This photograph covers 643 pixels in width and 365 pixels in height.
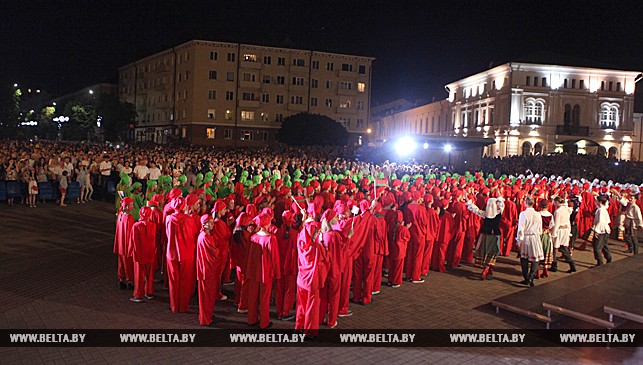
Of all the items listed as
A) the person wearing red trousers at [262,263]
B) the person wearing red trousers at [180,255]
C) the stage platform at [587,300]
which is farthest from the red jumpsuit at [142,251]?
the stage platform at [587,300]

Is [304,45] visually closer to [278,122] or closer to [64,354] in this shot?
[278,122]

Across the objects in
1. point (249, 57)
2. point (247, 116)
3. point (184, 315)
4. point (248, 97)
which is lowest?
point (184, 315)

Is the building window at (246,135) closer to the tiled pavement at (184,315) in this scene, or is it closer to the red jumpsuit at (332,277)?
the tiled pavement at (184,315)

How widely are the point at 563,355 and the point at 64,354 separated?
673cm

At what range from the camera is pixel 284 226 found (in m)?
8.13

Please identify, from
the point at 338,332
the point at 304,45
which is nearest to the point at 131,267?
the point at 338,332

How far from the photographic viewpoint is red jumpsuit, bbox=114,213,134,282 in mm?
9062

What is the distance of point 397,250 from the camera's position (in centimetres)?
1036

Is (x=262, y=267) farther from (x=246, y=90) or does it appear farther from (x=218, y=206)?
(x=246, y=90)

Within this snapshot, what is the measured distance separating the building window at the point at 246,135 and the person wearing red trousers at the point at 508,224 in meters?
53.4

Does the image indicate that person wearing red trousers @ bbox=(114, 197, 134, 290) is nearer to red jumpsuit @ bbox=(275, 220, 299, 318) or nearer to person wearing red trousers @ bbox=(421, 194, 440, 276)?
red jumpsuit @ bbox=(275, 220, 299, 318)

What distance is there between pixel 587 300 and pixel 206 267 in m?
6.25

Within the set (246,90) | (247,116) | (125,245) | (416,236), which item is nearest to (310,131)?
(247,116)

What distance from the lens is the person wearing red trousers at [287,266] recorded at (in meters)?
8.05
